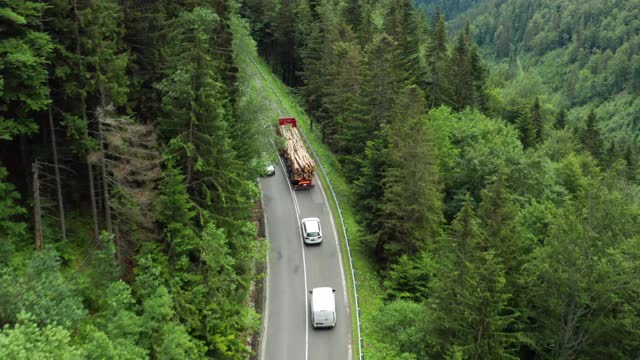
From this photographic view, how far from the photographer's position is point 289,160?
48.0 meters

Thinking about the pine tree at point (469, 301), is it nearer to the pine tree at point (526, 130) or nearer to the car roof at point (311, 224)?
the car roof at point (311, 224)

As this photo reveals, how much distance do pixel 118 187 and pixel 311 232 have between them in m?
18.7

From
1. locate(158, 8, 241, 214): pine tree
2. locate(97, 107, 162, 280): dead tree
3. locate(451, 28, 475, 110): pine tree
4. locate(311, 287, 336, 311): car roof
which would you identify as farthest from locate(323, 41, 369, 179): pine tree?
locate(97, 107, 162, 280): dead tree

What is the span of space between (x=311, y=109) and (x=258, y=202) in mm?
17834

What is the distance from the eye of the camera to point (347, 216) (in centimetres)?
4325

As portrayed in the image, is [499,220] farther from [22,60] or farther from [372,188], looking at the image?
[22,60]

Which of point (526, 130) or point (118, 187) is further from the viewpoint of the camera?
point (526, 130)

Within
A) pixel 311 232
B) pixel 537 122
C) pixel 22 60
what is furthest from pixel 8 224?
pixel 537 122

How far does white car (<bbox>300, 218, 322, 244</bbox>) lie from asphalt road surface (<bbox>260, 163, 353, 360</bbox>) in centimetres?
46

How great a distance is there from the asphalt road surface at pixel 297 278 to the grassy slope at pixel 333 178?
0.75 metres

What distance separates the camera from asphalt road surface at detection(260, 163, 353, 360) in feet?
102

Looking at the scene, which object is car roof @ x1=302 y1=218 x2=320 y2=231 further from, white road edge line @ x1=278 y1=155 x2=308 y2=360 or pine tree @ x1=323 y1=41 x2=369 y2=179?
pine tree @ x1=323 y1=41 x2=369 y2=179

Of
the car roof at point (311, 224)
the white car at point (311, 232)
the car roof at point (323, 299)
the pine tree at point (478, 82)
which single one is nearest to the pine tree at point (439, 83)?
the pine tree at point (478, 82)

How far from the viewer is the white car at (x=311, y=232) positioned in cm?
3947
